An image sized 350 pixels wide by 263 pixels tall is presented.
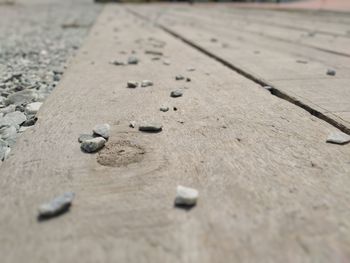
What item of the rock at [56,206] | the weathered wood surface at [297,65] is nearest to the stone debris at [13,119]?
the rock at [56,206]

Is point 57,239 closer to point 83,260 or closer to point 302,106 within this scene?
point 83,260

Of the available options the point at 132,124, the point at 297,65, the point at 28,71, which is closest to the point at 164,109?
the point at 132,124

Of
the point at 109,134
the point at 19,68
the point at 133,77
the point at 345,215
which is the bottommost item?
the point at 19,68

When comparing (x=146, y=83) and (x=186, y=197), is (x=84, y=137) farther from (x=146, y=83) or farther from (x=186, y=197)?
(x=146, y=83)

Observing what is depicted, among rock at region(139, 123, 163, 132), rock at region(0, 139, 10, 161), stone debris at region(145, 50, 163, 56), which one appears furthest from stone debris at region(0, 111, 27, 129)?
stone debris at region(145, 50, 163, 56)

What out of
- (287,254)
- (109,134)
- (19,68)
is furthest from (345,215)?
(19,68)

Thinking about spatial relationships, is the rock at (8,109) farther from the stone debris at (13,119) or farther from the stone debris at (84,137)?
the stone debris at (84,137)
